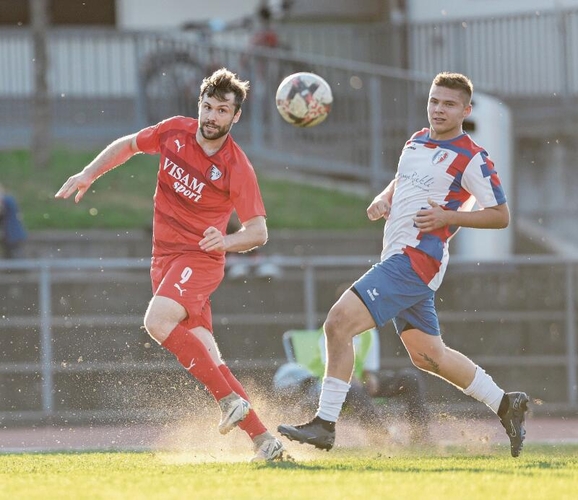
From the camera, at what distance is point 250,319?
14.4m

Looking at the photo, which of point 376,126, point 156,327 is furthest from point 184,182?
point 376,126

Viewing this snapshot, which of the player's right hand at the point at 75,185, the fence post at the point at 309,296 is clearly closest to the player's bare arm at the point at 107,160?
the player's right hand at the point at 75,185

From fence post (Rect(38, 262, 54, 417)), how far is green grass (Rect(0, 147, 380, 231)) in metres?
2.70

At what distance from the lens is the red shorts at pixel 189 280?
28.0 feet

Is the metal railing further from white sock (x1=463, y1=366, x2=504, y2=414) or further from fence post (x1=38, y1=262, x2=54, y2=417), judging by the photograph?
white sock (x1=463, y1=366, x2=504, y2=414)

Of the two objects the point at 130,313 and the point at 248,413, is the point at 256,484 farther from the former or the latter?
the point at 130,313

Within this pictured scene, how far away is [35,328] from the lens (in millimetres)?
14086

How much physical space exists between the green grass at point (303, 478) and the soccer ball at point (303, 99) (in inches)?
95.2

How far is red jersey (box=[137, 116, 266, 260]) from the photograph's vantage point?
8.59m

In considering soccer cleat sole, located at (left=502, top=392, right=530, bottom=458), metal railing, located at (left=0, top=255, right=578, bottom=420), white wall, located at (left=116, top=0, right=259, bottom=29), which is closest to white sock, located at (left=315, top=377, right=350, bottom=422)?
soccer cleat sole, located at (left=502, top=392, right=530, bottom=458)

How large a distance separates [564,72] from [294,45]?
4.08 metres

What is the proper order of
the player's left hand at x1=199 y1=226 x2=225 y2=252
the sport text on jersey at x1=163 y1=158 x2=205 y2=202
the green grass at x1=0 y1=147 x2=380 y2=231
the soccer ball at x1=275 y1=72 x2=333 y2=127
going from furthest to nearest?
1. the green grass at x1=0 y1=147 x2=380 y2=231
2. the soccer ball at x1=275 y1=72 x2=333 y2=127
3. the sport text on jersey at x1=163 y1=158 x2=205 y2=202
4. the player's left hand at x1=199 y1=226 x2=225 y2=252

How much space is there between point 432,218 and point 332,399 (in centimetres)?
119

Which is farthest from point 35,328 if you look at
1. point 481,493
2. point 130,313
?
point 481,493
